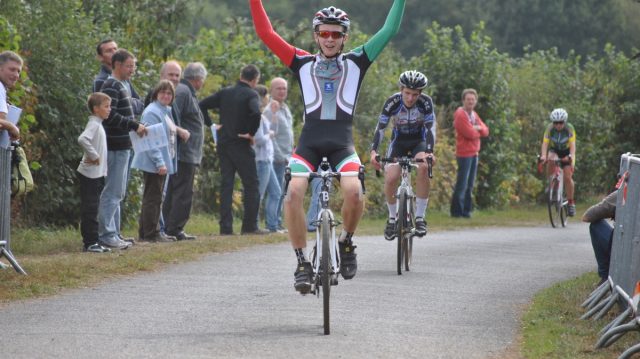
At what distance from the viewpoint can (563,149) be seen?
24.2m

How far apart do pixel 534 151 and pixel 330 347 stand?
23.9 metres

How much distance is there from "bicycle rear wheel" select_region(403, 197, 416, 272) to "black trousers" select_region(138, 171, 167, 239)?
3.15 m

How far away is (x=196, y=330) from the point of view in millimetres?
Result: 9531

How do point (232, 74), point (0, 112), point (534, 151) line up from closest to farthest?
point (0, 112)
point (232, 74)
point (534, 151)

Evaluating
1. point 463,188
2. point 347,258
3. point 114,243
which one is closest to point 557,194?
point 463,188

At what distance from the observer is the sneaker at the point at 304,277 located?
32.7ft

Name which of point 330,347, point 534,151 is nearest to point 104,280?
point 330,347

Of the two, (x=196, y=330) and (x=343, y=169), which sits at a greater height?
(x=343, y=169)

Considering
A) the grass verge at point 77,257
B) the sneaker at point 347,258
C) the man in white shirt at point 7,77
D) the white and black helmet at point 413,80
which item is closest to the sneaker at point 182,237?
the grass verge at point 77,257

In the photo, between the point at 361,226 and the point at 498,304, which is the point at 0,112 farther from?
the point at 361,226

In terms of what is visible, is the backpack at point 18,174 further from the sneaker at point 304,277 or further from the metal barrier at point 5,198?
the sneaker at point 304,277

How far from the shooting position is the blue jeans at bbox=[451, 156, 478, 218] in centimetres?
2423

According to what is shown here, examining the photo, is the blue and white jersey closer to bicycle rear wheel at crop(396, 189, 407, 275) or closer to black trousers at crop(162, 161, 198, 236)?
bicycle rear wheel at crop(396, 189, 407, 275)

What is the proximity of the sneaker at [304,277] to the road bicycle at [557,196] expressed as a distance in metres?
14.1
